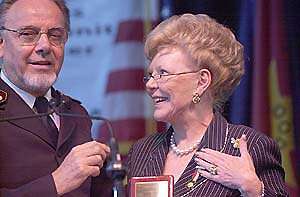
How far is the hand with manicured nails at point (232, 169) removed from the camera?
1.99 meters

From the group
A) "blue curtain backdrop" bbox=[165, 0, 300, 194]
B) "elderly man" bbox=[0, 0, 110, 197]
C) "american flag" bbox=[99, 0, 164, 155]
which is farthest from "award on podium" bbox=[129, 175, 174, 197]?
"american flag" bbox=[99, 0, 164, 155]

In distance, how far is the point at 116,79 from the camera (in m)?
3.16

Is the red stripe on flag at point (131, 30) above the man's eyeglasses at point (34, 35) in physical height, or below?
below

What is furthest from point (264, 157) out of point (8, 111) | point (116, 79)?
point (116, 79)

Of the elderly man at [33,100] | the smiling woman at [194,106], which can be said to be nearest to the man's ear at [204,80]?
the smiling woman at [194,106]

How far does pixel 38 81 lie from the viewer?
6.95ft

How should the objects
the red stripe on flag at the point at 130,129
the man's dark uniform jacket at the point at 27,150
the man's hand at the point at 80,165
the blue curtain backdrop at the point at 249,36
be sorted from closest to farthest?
1. the man's hand at the point at 80,165
2. the man's dark uniform jacket at the point at 27,150
3. the blue curtain backdrop at the point at 249,36
4. the red stripe on flag at the point at 130,129

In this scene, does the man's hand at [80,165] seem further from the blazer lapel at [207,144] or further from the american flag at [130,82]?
the american flag at [130,82]

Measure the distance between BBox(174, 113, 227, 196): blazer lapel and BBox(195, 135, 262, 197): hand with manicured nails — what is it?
0.09ft

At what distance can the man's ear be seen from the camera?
2195mm

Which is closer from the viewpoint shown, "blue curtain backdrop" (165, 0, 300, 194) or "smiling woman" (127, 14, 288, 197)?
"smiling woman" (127, 14, 288, 197)

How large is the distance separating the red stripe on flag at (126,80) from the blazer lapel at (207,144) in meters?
0.96

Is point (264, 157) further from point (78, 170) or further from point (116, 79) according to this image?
point (116, 79)

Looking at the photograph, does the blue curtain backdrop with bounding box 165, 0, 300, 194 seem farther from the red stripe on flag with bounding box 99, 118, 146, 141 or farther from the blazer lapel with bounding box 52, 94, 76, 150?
the blazer lapel with bounding box 52, 94, 76, 150
